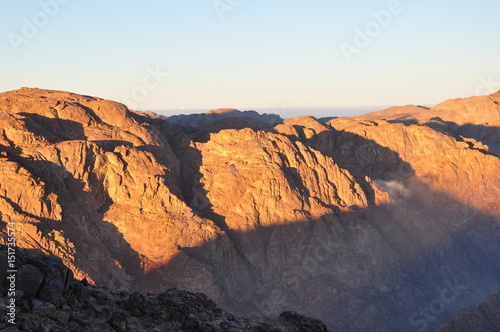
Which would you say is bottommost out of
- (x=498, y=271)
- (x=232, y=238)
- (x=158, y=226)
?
(x=498, y=271)

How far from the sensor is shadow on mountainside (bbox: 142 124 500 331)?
61406mm

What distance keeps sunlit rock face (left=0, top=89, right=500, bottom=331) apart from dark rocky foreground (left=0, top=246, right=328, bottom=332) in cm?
2683

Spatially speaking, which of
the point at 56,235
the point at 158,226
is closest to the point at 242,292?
the point at 158,226

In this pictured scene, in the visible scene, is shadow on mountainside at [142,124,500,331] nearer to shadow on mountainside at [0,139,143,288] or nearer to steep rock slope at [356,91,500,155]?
shadow on mountainside at [0,139,143,288]

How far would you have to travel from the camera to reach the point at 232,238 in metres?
64.8

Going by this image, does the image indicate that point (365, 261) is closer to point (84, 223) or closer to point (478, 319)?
point (478, 319)

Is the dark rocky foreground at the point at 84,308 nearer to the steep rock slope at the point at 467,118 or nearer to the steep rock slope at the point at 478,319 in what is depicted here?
the steep rock slope at the point at 478,319

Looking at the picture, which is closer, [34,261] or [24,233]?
[34,261]

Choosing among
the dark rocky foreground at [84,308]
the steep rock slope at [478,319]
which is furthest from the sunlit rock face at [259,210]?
the dark rocky foreground at [84,308]

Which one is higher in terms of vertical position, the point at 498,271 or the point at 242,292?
the point at 242,292

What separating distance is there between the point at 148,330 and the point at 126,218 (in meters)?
37.0

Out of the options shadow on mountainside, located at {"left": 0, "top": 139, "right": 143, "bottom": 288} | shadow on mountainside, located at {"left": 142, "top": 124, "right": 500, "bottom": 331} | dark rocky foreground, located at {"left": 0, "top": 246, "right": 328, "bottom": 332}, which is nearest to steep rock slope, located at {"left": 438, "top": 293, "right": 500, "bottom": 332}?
shadow on mountainside, located at {"left": 142, "top": 124, "right": 500, "bottom": 331}

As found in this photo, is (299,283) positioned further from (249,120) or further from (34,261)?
(34,261)

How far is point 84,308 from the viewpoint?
2053 centimetres
